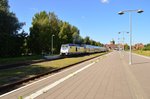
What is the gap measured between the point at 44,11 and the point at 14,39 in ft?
90.5

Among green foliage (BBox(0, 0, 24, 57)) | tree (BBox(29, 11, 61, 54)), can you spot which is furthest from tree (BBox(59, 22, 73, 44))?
green foliage (BBox(0, 0, 24, 57))

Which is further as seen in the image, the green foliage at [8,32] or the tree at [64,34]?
the tree at [64,34]

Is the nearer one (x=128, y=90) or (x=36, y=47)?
(x=128, y=90)

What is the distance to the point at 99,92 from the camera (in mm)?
12359

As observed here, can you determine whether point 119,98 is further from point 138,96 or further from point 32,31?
point 32,31

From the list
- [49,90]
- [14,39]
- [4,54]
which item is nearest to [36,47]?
[14,39]

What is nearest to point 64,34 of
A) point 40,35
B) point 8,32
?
point 40,35

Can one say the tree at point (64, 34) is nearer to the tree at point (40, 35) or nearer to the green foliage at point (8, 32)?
the tree at point (40, 35)

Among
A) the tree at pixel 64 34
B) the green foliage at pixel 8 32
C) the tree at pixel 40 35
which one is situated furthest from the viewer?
the tree at pixel 64 34

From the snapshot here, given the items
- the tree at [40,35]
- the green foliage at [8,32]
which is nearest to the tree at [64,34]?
the tree at [40,35]

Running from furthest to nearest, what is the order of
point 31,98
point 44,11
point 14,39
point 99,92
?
point 44,11 → point 14,39 → point 99,92 → point 31,98

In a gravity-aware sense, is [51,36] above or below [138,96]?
above

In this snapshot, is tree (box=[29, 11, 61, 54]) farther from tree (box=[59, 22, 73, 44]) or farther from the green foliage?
the green foliage

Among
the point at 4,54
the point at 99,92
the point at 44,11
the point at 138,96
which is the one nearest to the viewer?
the point at 138,96
